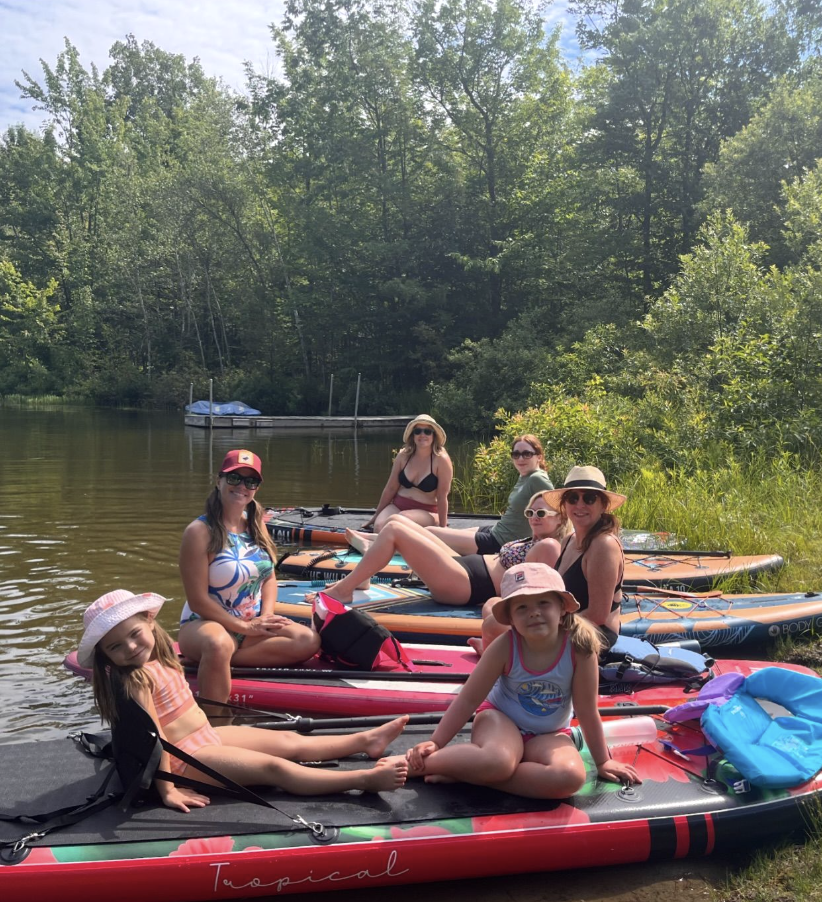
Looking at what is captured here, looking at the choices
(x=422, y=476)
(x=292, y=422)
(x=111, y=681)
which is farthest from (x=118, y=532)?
(x=292, y=422)

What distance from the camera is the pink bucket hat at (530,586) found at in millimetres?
3449


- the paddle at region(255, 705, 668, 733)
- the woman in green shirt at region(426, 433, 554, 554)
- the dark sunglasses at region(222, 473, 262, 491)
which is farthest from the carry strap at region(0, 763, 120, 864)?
the woman in green shirt at region(426, 433, 554, 554)

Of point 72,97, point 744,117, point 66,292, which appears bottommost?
point 66,292

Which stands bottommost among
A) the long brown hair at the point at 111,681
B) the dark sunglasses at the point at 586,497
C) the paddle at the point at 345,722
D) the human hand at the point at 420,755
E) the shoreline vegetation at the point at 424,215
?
the paddle at the point at 345,722

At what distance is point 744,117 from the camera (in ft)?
97.4

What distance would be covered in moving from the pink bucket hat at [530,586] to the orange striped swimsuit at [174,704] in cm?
134

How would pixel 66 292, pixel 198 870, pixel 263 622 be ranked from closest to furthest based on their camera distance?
1. pixel 198 870
2. pixel 263 622
3. pixel 66 292

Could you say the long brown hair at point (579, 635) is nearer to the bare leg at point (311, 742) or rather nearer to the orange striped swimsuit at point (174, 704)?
the bare leg at point (311, 742)

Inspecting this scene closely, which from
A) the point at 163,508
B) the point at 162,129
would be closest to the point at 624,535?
the point at 163,508

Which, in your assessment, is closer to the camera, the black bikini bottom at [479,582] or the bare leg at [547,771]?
the bare leg at [547,771]

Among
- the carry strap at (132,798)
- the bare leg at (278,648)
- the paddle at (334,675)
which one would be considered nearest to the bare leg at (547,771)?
the carry strap at (132,798)

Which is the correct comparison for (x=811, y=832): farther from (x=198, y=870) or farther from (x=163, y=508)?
(x=163, y=508)

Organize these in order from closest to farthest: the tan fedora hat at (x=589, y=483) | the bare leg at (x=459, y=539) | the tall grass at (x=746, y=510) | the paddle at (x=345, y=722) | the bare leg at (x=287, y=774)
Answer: the bare leg at (x=287, y=774)
the paddle at (x=345, y=722)
the tan fedora hat at (x=589, y=483)
the bare leg at (x=459, y=539)
the tall grass at (x=746, y=510)

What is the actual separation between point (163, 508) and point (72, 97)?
45.9 meters
